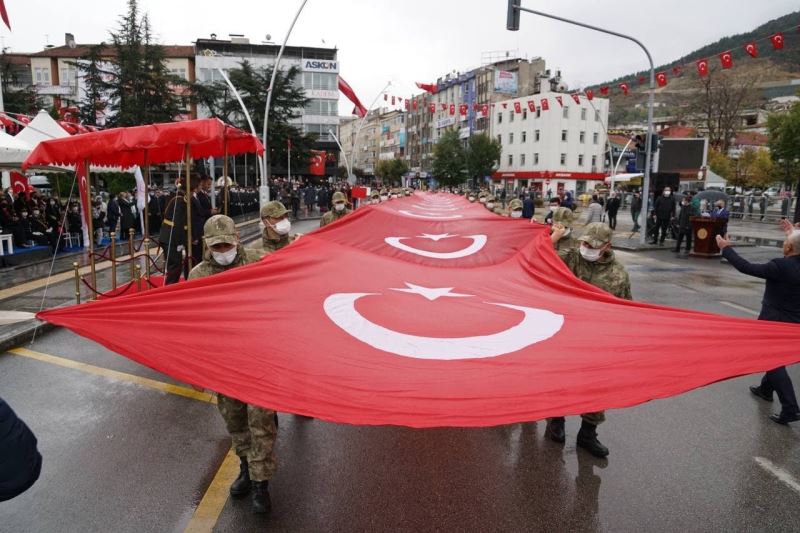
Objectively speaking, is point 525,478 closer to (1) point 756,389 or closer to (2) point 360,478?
(2) point 360,478

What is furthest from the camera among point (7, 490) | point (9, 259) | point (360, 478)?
point (9, 259)

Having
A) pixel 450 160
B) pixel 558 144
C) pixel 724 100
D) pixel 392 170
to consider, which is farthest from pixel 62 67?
pixel 724 100

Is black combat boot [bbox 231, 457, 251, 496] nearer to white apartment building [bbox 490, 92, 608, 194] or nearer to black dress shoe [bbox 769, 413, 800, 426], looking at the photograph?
black dress shoe [bbox 769, 413, 800, 426]

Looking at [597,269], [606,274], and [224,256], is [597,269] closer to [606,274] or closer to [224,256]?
[606,274]

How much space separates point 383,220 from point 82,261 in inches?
406

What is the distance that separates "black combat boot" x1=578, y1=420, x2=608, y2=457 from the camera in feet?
14.6

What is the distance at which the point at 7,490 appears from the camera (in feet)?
7.34

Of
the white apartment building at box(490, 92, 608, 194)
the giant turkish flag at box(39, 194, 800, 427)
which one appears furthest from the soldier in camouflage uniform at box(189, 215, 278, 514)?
the white apartment building at box(490, 92, 608, 194)

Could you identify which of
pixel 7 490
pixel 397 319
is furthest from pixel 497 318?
pixel 7 490

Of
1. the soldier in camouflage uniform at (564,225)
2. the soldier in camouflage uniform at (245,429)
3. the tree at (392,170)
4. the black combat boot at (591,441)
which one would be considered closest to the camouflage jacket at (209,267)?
the soldier in camouflage uniform at (245,429)

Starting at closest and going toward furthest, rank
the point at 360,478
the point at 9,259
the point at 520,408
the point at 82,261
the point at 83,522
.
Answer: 1. the point at 520,408
2. the point at 83,522
3. the point at 360,478
4. the point at 9,259
5. the point at 82,261

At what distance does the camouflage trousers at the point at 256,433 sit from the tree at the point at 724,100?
59947 mm

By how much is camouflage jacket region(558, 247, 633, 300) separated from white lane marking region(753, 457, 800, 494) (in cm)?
167

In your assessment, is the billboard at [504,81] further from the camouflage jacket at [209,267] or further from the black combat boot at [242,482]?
the black combat boot at [242,482]
